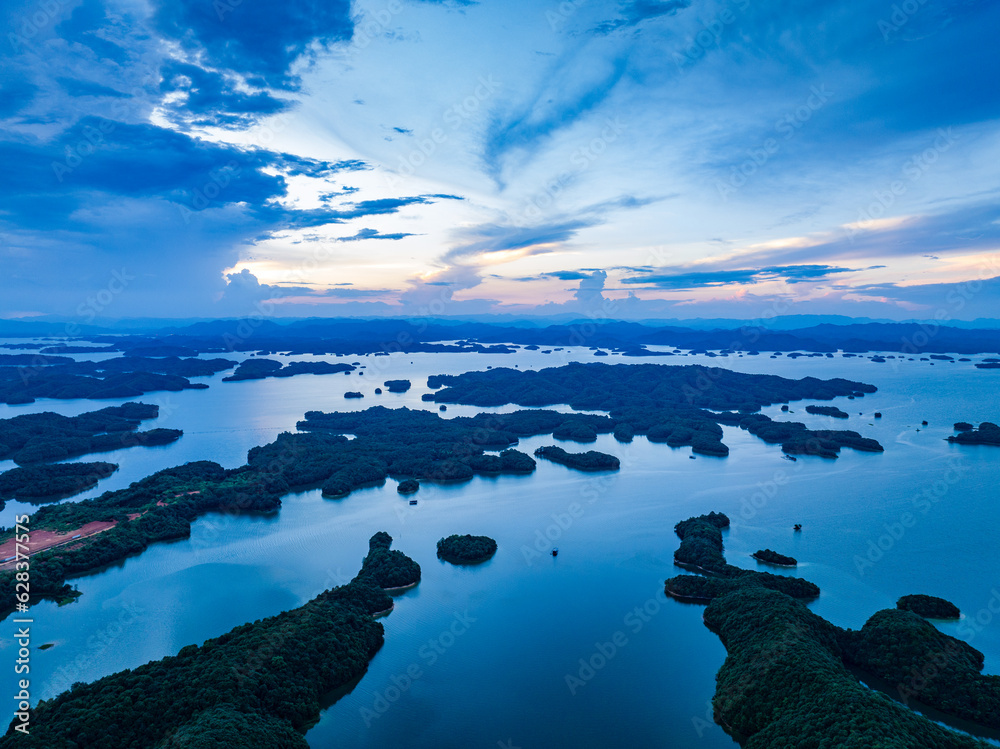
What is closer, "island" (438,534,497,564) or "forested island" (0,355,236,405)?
"island" (438,534,497,564)

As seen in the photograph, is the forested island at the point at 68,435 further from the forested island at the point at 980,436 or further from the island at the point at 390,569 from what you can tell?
the forested island at the point at 980,436

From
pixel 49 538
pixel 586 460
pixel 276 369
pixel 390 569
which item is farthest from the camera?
pixel 276 369

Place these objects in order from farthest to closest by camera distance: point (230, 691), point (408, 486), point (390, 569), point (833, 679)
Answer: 1. point (408, 486)
2. point (390, 569)
3. point (230, 691)
4. point (833, 679)

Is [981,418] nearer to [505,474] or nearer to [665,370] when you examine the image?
[665,370]

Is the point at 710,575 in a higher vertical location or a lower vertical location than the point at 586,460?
lower

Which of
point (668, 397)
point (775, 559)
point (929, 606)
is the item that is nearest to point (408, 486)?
point (775, 559)

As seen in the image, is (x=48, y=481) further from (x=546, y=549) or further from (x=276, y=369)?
(x=276, y=369)

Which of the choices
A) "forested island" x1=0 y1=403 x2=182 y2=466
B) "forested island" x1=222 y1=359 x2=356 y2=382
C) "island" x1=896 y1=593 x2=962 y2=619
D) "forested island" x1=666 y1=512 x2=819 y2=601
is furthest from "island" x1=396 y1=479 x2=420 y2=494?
"forested island" x1=222 y1=359 x2=356 y2=382

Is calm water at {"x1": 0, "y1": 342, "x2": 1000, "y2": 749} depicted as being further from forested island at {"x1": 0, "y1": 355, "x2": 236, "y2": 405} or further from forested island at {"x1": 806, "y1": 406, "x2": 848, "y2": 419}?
forested island at {"x1": 0, "y1": 355, "x2": 236, "y2": 405}
